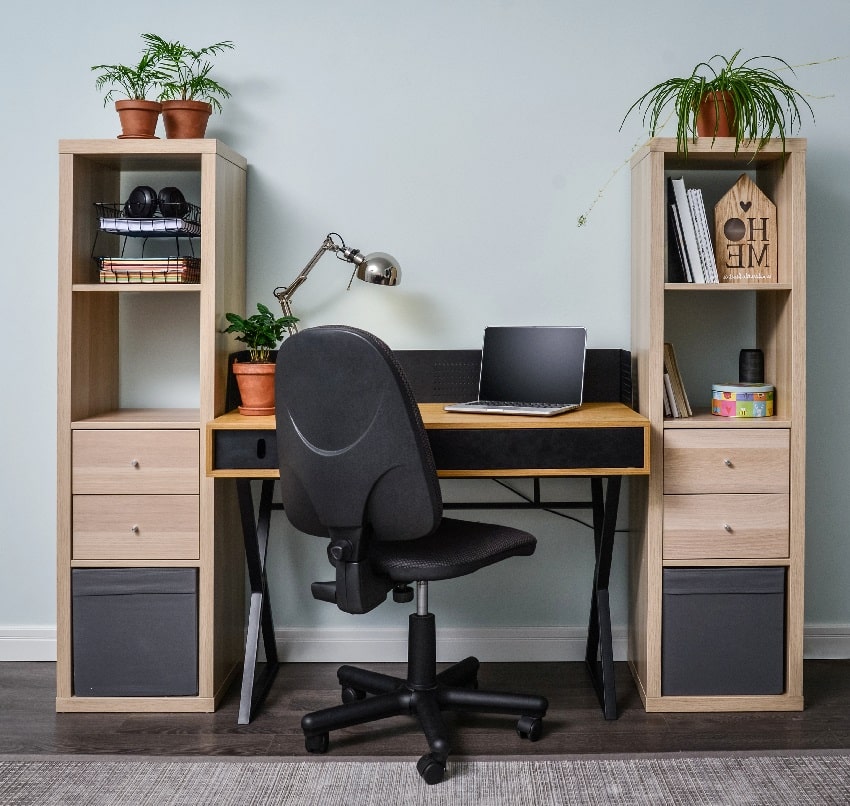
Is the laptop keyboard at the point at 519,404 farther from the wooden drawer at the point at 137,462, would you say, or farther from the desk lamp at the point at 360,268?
the wooden drawer at the point at 137,462

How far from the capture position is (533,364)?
8.81 ft

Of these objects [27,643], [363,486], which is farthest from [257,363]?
[27,643]

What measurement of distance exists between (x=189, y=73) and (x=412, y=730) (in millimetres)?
2035

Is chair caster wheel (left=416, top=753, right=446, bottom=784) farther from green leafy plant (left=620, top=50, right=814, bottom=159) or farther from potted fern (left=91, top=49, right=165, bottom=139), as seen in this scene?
potted fern (left=91, top=49, right=165, bottom=139)

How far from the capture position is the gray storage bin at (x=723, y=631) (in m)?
2.48

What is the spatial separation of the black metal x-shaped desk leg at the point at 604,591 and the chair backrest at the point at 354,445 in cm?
68

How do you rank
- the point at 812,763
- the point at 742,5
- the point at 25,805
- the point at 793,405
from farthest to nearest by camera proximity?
1. the point at 742,5
2. the point at 793,405
3. the point at 812,763
4. the point at 25,805

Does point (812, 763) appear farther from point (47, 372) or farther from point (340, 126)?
point (47, 372)

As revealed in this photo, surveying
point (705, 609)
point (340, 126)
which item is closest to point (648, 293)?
point (705, 609)

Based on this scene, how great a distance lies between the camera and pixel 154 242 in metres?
2.86

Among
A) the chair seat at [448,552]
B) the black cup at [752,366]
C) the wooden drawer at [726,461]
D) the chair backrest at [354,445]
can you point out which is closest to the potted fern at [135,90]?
the chair backrest at [354,445]

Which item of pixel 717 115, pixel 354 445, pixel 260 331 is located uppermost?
pixel 717 115

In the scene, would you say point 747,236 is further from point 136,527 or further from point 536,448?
point 136,527

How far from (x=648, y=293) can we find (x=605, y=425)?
0.43 m
